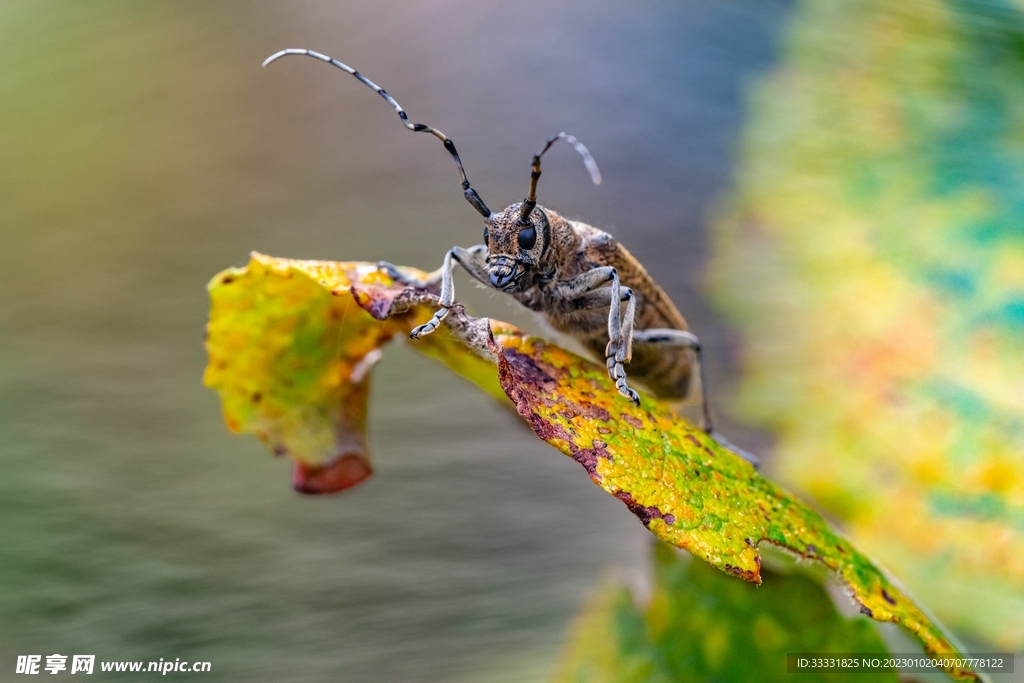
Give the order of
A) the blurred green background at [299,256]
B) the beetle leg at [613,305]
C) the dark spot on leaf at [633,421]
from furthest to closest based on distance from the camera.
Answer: the beetle leg at [613,305]
the blurred green background at [299,256]
the dark spot on leaf at [633,421]

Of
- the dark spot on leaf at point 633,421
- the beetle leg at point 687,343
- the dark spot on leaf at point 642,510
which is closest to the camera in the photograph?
the dark spot on leaf at point 642,510

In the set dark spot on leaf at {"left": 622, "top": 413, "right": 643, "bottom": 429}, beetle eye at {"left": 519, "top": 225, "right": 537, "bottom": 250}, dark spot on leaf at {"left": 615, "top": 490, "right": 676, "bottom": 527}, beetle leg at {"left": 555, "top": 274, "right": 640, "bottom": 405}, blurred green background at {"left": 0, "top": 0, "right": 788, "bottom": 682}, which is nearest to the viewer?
dark spot on leaf at {"left": 615, "top": 490, "right": 676, "bottom": 527}

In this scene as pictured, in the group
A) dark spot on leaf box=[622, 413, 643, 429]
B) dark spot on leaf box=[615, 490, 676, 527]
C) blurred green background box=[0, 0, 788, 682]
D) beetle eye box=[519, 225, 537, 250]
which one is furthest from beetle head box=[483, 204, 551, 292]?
dark spot on leaf box=[615, 490, 676, 527]

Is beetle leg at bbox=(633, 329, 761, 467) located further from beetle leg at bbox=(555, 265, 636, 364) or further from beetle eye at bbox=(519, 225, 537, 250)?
beetle eye at bbox=(519, 225, 537, 250)

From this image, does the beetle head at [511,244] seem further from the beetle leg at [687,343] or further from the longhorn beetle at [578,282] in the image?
the beetle leg at [687,343]

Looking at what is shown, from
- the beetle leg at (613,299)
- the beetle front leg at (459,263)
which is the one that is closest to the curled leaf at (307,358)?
the beetle front leg at (459,263)

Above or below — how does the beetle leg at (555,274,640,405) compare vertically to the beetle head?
below
